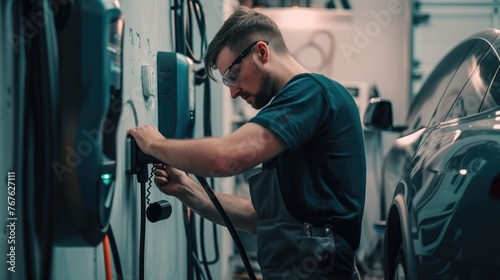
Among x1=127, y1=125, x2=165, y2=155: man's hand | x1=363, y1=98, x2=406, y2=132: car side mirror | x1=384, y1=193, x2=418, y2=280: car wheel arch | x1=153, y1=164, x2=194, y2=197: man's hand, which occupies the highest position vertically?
A: x1=363, y1=98, x2=406, y2=132: car side mirror

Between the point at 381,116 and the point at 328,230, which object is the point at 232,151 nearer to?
the point at 328,230

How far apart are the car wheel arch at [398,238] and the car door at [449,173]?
0.05m

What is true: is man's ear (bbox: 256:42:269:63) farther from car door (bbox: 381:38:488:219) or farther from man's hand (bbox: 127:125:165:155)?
car door (bbox: 381:38:488:219)

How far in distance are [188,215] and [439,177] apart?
1581 millimetres

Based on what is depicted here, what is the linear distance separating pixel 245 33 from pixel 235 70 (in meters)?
0.12

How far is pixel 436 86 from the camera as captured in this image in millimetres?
3578

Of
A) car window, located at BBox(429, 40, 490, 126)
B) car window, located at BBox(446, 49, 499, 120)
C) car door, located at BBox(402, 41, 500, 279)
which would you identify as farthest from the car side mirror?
car window, located at BBox(446, 49, 499, 120)

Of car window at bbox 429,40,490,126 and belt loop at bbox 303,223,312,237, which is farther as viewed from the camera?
car window at bbox 429,40,490,126

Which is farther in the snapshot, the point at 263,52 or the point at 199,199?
the point at 199,199

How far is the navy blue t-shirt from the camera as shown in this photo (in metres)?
1.90

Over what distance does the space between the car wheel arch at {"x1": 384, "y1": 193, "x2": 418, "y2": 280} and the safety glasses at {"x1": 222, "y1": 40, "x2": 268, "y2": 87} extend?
0.87m

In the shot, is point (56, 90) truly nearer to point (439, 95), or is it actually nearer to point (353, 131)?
point (353, 131)

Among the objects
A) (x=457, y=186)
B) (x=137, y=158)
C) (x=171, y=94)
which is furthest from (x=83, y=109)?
(x=457, y=186)

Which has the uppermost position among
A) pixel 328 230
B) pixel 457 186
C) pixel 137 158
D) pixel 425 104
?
pixel 425 104
